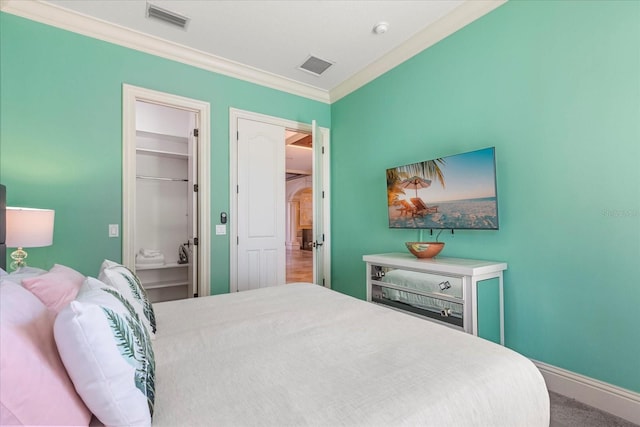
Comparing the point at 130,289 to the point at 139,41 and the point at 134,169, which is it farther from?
the point at 139,41

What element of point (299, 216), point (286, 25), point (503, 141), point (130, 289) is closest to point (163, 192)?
point (286, 25)

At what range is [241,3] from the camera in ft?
8.11

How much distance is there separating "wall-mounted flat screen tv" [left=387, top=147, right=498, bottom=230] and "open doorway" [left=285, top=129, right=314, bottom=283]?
152 inches

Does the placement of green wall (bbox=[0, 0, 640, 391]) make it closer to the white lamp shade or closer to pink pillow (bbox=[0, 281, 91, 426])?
the white lamp shade

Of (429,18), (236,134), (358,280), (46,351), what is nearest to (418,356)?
(46,351)

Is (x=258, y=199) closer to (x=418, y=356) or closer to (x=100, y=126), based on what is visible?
(x=100, y=126)

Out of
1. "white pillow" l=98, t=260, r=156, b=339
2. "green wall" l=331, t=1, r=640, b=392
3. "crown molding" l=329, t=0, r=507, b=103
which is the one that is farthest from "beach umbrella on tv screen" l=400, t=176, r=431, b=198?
"white pillow" l=98, t=260, r=156, b=339

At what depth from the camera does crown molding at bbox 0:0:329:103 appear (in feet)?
8.14

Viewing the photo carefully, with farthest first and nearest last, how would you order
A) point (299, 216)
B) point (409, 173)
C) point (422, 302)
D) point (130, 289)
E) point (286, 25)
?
point (299, 216) < point (409, 173) < point (286, 25) < point (422, 302) < point (130, 289)

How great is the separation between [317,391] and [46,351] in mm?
709

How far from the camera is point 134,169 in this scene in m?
2.89

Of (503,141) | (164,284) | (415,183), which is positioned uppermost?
(503,141)

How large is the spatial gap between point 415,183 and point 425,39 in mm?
1386

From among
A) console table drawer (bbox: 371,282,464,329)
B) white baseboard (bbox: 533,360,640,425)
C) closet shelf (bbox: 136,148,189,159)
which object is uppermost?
closet shelf (bbox: 136,148,189,159)
